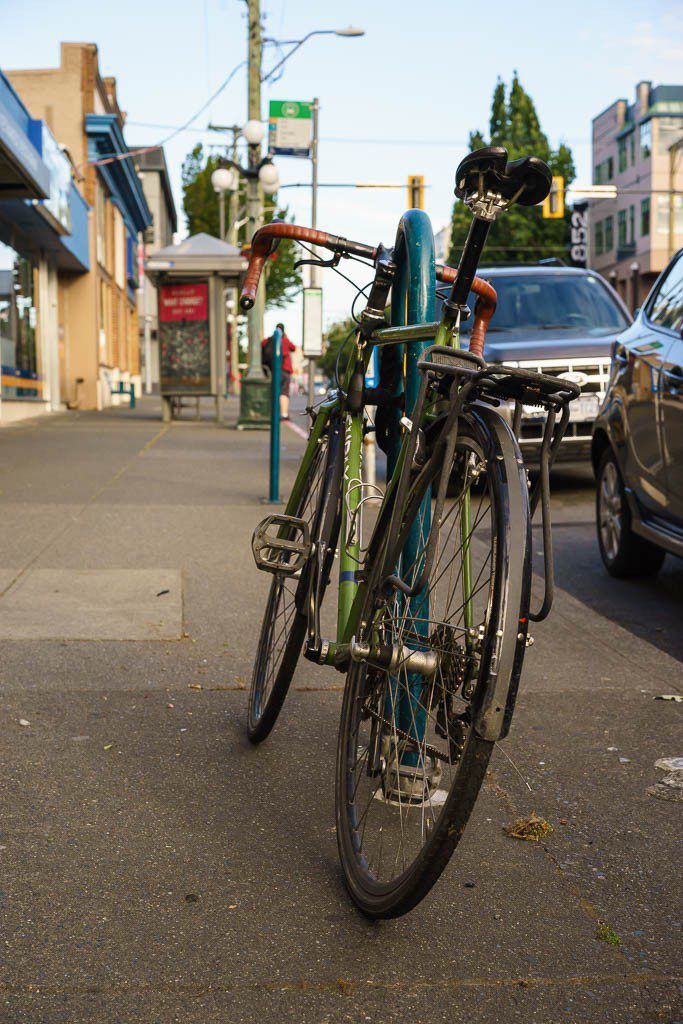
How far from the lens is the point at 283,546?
3.66 metres

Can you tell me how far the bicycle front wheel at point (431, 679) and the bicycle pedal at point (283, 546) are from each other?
2.01 feet

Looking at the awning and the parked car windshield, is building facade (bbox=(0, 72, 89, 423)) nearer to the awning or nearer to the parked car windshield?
the awning

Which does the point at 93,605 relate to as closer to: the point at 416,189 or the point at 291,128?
the point at 416,189

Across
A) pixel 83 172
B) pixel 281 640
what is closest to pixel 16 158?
pixel 281 640

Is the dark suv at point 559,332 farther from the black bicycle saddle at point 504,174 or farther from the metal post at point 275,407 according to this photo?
the black bicycle saddle at point 504,174

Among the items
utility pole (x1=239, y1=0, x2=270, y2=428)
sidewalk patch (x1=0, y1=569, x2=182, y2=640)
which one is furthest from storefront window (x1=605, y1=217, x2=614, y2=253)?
sidewalk patch (x1=0, y1=569, x2=182, y2=640)

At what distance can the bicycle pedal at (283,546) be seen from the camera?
3568mm

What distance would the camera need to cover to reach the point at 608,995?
2420mm

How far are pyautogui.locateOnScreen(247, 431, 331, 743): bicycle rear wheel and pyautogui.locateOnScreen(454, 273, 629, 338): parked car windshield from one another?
8279mm

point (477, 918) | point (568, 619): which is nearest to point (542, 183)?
point (477, 918)

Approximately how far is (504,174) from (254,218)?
20.1 metres

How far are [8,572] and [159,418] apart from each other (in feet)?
61.8

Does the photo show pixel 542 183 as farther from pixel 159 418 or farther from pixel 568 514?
pixel 159 418

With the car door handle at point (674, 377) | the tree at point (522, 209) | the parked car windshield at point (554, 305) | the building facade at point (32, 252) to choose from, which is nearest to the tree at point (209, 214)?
the tree at point (522, 209)
